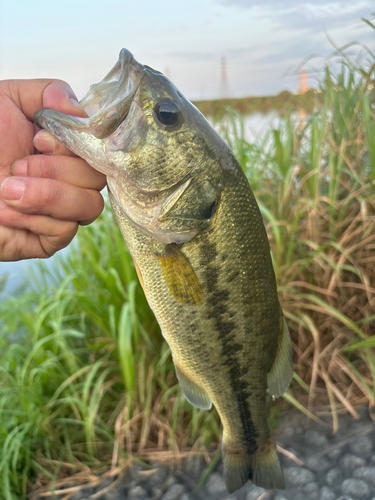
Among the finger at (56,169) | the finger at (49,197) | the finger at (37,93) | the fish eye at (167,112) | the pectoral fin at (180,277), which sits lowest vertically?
the pectoral fin at (180,277)

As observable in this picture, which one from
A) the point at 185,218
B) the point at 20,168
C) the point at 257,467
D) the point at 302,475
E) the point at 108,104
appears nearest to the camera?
the point at 108,104

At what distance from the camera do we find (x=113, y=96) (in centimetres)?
118

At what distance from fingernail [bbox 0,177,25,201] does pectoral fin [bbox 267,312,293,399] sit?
986 millimetres

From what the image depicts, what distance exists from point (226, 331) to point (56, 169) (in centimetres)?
78

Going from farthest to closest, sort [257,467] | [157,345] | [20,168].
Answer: [157,345], [257,467], [20,168]

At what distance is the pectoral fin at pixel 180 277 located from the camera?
1.31 m

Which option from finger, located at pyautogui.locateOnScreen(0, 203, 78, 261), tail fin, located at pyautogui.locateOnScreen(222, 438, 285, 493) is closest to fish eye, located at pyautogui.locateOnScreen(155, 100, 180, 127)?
finger, located at pyautogui.locateOnScreen(0, 203, 78, 261)

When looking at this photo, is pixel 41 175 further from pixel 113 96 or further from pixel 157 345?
pixel 157 345

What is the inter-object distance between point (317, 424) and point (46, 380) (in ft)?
6.00

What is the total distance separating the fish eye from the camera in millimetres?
1226

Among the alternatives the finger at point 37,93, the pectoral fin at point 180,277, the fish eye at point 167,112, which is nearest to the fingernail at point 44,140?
the finger at point 37,93

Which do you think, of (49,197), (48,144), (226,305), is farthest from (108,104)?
(226,305)

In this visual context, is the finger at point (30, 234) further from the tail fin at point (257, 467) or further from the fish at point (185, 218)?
the tail fin at point (257, 467)

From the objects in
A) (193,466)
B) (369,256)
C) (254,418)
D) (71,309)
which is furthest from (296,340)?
(71,309)
